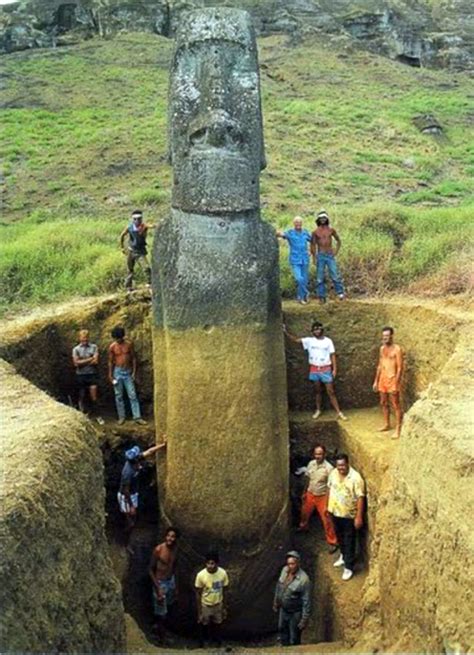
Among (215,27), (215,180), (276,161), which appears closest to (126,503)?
(215,180)

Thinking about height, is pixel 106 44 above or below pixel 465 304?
above

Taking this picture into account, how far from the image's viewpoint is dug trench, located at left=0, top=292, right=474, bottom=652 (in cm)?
688

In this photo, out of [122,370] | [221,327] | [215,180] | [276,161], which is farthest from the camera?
[276,161]

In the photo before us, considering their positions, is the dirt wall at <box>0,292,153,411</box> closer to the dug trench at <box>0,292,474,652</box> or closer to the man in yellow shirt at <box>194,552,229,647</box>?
the dug trench at <box>0,292,474,652</box>

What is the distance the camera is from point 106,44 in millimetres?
33812

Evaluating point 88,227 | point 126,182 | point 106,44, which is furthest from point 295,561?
point 106,44

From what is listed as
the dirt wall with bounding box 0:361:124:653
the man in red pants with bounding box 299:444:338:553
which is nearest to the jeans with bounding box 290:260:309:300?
the man in red pants with bounding box 299:444:338:553

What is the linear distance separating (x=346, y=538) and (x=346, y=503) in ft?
1.55

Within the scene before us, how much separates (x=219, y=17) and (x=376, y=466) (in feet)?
17.0

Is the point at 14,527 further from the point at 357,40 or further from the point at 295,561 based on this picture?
the point at 357,40

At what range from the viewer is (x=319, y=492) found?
983 centimetres

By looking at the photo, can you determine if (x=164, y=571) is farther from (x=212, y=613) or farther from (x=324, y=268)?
(x=324, y=268)

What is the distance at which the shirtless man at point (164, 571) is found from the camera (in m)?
9.02

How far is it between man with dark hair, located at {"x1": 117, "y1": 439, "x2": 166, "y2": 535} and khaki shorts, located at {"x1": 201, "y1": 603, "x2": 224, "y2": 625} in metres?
1.46
